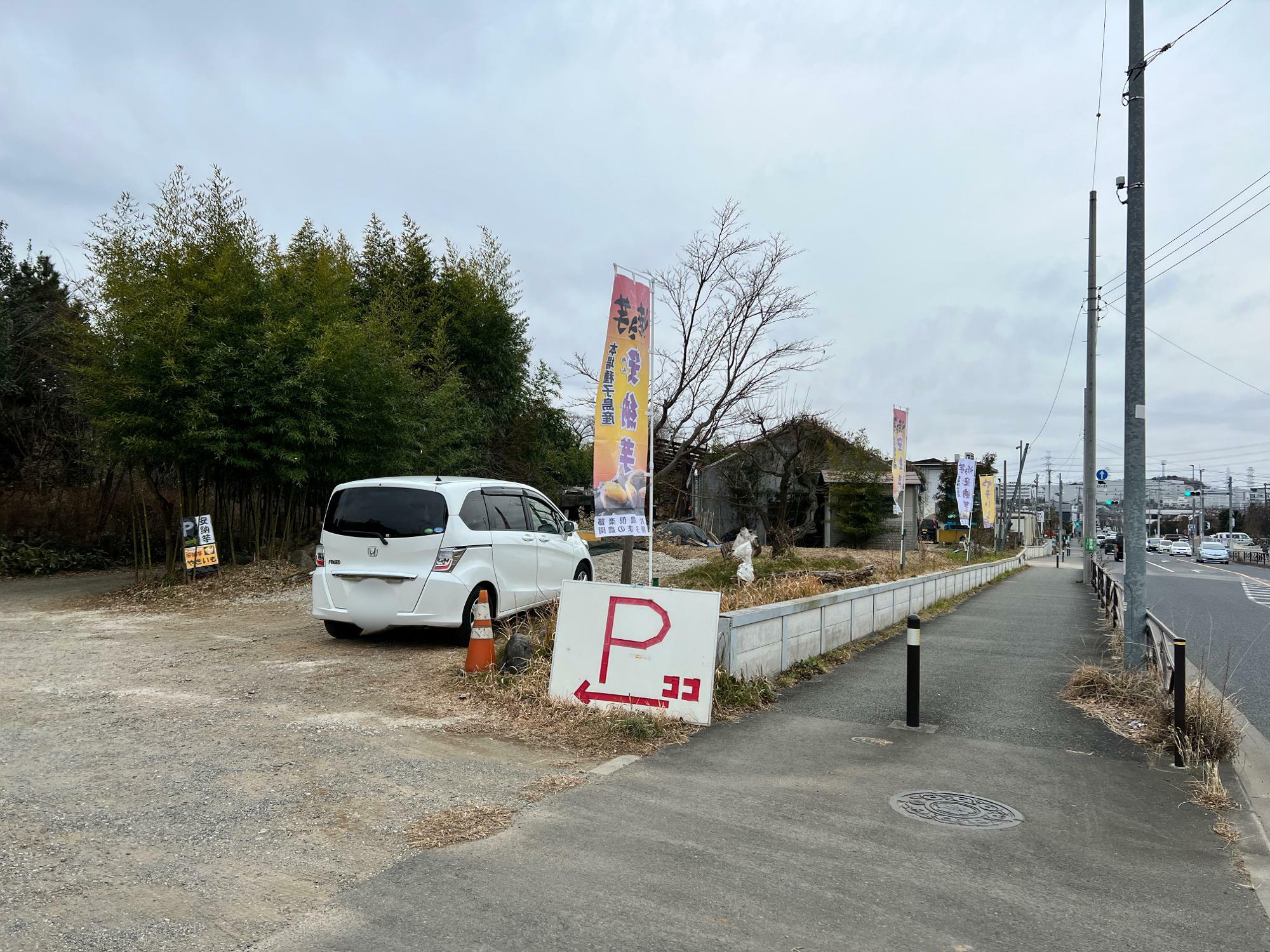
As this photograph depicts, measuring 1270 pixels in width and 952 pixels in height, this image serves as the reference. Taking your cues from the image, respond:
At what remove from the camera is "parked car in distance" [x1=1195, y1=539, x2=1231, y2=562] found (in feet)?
153

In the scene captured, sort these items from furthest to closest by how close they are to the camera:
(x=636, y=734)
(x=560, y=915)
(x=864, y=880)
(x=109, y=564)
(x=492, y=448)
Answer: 1. (x=492, y=448)
2. (x=109, y=564)
3. (x=636, y=734)
4. (x=864, y=880)
5. (x=560, y=915)

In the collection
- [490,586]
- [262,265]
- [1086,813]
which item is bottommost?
[1086,813]

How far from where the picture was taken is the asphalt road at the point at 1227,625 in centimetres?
903

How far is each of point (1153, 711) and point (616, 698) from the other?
428 centimetres

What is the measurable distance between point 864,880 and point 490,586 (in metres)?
5.88

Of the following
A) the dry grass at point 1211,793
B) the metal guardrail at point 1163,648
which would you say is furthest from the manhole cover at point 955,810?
the metal guardrail at point 1163,648

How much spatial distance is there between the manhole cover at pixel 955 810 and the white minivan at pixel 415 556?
16.2ft

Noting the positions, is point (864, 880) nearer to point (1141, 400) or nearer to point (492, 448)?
point (1141, 400)

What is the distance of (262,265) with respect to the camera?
14.4 metres

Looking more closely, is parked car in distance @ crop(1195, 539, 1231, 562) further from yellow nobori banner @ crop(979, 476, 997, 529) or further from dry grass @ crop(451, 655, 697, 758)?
dry grass @ crop(451, 655, 697, 758)

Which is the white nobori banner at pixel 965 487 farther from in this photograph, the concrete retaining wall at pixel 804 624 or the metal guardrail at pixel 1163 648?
the metal guardrail at pixel 1163 648

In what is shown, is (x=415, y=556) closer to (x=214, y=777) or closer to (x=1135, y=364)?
(x=214, y=777)

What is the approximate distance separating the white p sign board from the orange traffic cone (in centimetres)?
85

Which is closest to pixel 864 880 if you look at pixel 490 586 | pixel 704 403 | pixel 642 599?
pixel 642 599
